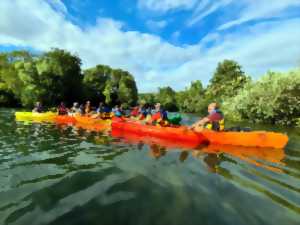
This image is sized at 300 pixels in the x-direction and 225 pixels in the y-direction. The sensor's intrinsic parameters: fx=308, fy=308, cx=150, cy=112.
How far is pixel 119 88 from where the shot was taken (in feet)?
256

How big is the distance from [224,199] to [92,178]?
10.1 ft

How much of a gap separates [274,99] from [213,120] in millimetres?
18449

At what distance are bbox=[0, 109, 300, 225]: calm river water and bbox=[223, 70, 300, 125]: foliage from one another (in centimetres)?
1919

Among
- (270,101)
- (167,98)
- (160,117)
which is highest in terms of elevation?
(167,98)

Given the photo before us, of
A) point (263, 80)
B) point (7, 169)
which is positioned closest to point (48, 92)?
point (263, 80)

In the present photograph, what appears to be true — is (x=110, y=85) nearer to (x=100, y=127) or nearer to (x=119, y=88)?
(x=119, y=88)

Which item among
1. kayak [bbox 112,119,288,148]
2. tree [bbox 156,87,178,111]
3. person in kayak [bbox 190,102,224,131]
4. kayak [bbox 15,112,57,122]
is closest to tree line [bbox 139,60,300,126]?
kayak [bbox 15,112,57,122]

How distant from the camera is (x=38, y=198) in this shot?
19.2 ft

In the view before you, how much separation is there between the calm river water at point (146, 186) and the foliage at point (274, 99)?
19188 mm

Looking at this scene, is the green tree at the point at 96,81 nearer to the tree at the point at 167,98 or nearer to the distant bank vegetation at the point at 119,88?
the distant bank vegetation at the point at 119,88

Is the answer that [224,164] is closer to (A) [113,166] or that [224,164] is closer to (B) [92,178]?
(A) [113,166]

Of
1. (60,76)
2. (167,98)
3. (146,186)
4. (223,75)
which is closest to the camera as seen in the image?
(146,186)

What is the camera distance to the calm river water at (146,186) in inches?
202

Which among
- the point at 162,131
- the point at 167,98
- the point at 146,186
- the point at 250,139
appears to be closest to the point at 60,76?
the point at 162,131
